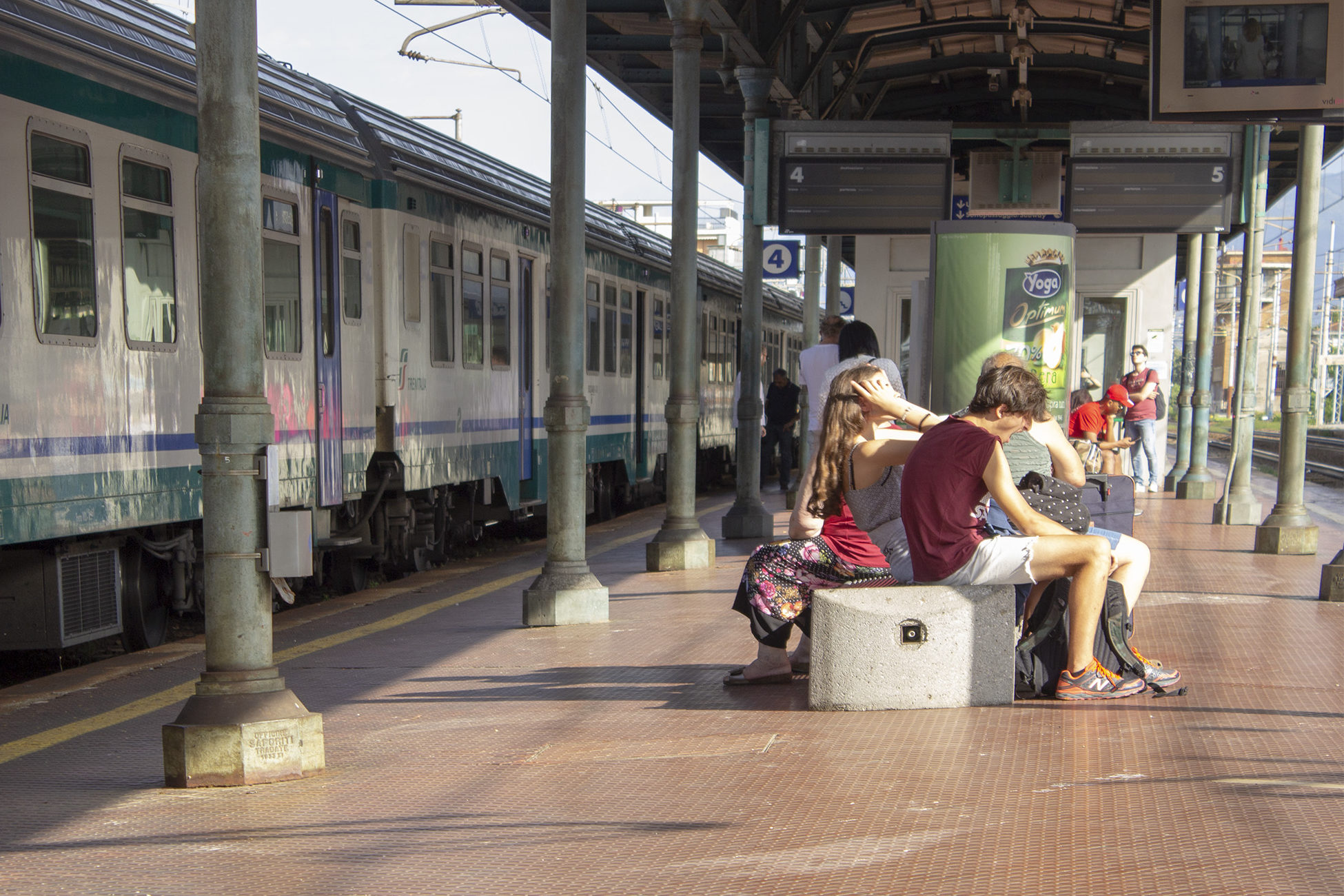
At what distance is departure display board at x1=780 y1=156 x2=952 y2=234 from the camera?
12656 millimetres

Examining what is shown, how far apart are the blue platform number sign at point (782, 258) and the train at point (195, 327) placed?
18.9 feet

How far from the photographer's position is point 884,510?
6516 mm

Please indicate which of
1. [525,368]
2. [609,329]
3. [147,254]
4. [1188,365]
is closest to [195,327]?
[147,254]

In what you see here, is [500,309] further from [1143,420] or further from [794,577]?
[1143,420]

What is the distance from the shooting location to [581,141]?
356 inches

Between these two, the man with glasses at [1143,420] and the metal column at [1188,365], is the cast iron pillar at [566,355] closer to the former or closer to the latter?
the man with glasses at [1143,420]

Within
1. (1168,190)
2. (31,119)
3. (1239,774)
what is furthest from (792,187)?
(1239,774)

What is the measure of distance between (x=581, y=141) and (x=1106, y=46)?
341 inches

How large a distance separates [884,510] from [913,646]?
0.66 metres

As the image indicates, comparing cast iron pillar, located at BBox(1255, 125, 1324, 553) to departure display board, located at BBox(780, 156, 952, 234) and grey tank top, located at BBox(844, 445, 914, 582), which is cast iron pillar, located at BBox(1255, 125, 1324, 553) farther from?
grey tank top, located at BBox(844, 445, 914, 582)

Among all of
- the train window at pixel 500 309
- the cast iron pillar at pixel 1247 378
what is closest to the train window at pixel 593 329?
the train window at pixel 500 309

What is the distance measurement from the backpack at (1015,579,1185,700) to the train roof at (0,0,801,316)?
4.17 meters

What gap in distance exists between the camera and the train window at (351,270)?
10.7 metres

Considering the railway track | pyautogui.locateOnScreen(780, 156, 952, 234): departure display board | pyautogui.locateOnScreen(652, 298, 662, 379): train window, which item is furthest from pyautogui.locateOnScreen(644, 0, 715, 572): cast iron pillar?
the railway track
